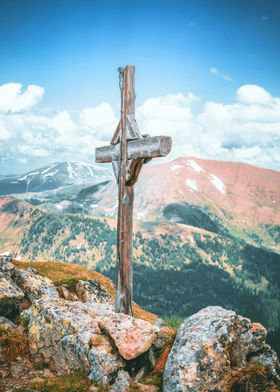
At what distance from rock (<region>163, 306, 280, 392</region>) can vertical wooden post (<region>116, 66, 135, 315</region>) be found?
261 centimetres

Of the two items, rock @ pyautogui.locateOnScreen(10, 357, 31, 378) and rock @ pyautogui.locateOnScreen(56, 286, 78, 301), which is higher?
rock @ pyautogui.locateOnScreen(10, 357, 31, 378)

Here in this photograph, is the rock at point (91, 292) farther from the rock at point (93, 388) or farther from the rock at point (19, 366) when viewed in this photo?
the rock at point (93, 388)

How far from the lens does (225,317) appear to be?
10.1m

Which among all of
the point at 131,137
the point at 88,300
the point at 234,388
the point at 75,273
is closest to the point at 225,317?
the point at 234,388

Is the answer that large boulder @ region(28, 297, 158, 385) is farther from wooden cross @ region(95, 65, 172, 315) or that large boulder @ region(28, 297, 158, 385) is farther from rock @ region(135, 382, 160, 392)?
wooden cross @ region(95, 65, 172, 315)

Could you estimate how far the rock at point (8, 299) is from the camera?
43.1 ft

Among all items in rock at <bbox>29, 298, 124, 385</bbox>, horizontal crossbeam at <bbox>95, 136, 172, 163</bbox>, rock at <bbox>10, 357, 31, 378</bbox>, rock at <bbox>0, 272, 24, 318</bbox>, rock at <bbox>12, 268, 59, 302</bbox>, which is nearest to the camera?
rock at <bbox>29, 298, 124, 385</bbox>

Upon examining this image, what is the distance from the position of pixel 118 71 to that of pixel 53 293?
36.5 feet

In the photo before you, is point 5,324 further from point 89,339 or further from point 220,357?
point 220,357

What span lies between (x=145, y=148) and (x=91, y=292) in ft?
38.0

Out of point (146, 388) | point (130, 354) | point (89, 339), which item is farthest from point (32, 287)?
point (146, 388)

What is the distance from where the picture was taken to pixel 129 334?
10.3m

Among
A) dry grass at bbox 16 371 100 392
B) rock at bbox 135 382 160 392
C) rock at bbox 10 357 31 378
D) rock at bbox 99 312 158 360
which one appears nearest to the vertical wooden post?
rock at bbox 99 312 158 360

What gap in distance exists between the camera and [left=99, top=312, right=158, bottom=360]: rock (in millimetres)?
9938
